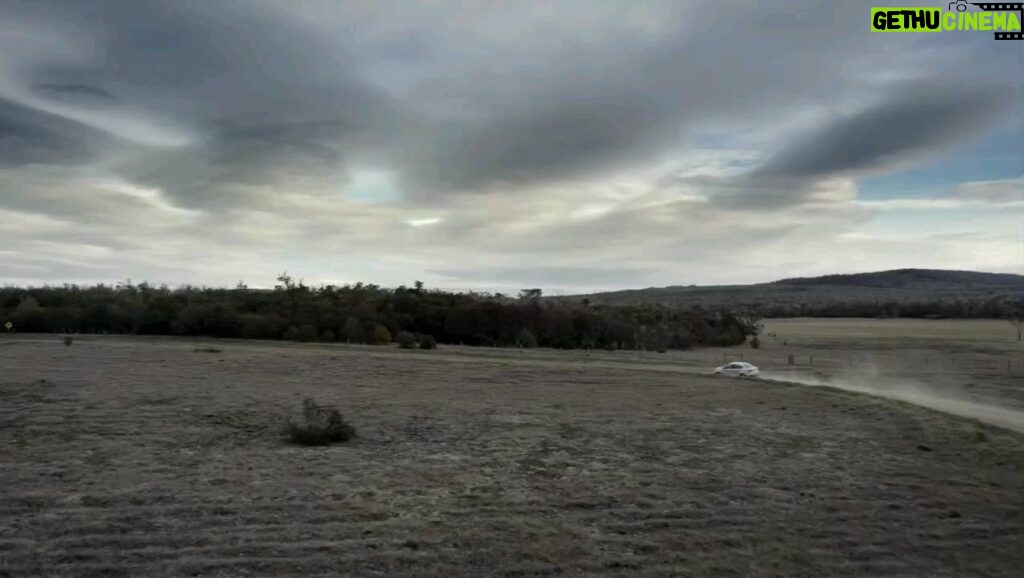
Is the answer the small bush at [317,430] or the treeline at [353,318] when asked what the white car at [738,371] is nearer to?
the treeline at [353,318]

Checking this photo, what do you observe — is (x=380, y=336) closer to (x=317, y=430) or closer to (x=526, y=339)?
(x=526, y=339)

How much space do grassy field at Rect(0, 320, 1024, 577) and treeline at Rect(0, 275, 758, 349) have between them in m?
22.9

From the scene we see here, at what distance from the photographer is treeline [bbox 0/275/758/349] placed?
45.0 metres

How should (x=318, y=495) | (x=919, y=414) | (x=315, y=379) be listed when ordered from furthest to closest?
(x=315, y=379), (x=919, y=414), (x=318, y=495)

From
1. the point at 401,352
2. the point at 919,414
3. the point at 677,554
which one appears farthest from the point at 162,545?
the point at 401,352

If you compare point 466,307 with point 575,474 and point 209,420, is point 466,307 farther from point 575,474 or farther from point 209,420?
point 575,474

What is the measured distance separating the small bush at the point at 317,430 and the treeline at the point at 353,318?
29.2 m

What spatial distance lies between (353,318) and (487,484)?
37.5m

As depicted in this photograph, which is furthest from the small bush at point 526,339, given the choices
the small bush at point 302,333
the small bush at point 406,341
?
the small bush at point 302,333

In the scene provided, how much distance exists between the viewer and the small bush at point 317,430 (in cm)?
1384

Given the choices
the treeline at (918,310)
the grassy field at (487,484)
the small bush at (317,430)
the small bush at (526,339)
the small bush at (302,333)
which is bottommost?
the grassy field at (487,484)

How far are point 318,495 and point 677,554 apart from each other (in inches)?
180

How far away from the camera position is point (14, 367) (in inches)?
926

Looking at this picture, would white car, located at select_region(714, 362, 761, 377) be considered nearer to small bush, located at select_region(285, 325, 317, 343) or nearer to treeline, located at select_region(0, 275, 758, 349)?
treeline, located at select_region(0, 275, 758, 349)
